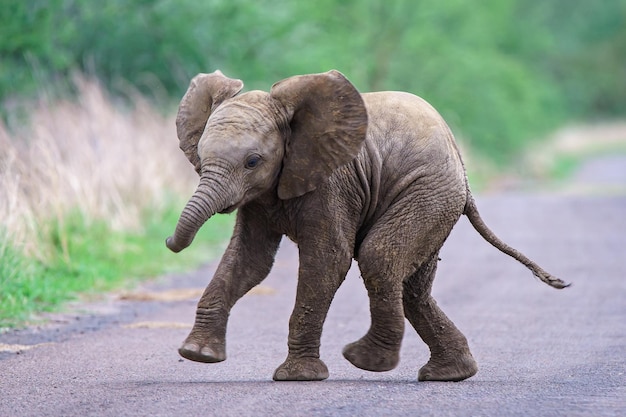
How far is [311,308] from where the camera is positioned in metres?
7.71

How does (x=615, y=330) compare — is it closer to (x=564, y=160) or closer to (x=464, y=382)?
(x=464, y=382)

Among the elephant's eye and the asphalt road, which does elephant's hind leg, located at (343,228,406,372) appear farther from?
the elephant's eye

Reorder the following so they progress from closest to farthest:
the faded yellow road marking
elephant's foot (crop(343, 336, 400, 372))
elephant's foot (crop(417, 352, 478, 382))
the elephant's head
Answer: the elephant's head, elephant's foot (crop(343, 336, 400, 372)), elephant's foot (crop(417, 352, 478, 382)), the faded yellow road marking

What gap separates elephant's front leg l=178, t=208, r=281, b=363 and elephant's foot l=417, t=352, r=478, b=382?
122 cm

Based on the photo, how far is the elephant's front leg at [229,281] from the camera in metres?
7.64

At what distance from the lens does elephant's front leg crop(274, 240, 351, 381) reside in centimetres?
766

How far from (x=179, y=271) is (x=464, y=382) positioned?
662 centimetres

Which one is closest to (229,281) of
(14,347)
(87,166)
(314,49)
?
(14,347)

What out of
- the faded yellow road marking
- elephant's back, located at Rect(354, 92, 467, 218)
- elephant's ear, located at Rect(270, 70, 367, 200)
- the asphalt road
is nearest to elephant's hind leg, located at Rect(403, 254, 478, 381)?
the asphalt road

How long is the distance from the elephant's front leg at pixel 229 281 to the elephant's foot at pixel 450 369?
1.22m

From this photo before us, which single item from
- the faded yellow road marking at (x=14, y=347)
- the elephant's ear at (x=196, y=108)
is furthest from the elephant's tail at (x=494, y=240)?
the faded yellow road marking at (x=14, y=347)

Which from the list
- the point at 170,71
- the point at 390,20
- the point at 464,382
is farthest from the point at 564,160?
the point at 464,382

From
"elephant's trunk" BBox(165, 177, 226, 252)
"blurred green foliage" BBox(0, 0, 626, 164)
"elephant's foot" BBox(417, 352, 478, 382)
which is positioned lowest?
Answer: "elephant's foot" BBox(417, 352, 478, 382)

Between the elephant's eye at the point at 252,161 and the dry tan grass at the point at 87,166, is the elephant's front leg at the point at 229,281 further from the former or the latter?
the dry tan grass at the point at 87,166
